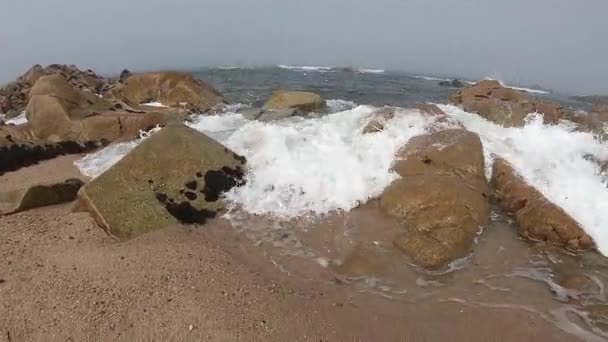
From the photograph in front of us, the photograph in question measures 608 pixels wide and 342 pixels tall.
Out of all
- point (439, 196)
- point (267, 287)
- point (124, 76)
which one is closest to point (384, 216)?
point (439, 196)

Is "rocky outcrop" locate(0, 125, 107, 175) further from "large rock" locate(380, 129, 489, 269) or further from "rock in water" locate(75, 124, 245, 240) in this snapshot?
"large rock" locate(380, 129, 489, 269)

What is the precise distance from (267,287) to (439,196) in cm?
403

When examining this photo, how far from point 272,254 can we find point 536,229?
501cm

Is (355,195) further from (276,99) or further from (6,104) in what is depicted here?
(6,104)

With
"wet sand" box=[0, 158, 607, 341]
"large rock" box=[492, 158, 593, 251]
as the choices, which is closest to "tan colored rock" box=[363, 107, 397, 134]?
"large rock" box=[492, 158, 593, 251]

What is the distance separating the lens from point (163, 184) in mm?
9094

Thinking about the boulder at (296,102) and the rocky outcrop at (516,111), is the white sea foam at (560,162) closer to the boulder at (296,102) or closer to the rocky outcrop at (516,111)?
the rocky outcrop at (516,111)

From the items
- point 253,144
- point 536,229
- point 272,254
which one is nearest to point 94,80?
point 253,144

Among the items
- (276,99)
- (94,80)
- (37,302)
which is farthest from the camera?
(94,80)

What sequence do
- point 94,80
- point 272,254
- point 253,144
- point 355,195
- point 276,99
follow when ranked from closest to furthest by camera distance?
point 272,254 < point 355,195 < point 253,144 < point 276,99 < point 94,80

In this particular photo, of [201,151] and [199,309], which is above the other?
[201,151]

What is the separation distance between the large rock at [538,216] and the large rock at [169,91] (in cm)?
1236

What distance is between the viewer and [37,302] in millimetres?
6098

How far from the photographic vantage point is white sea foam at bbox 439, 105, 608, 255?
9617mm
